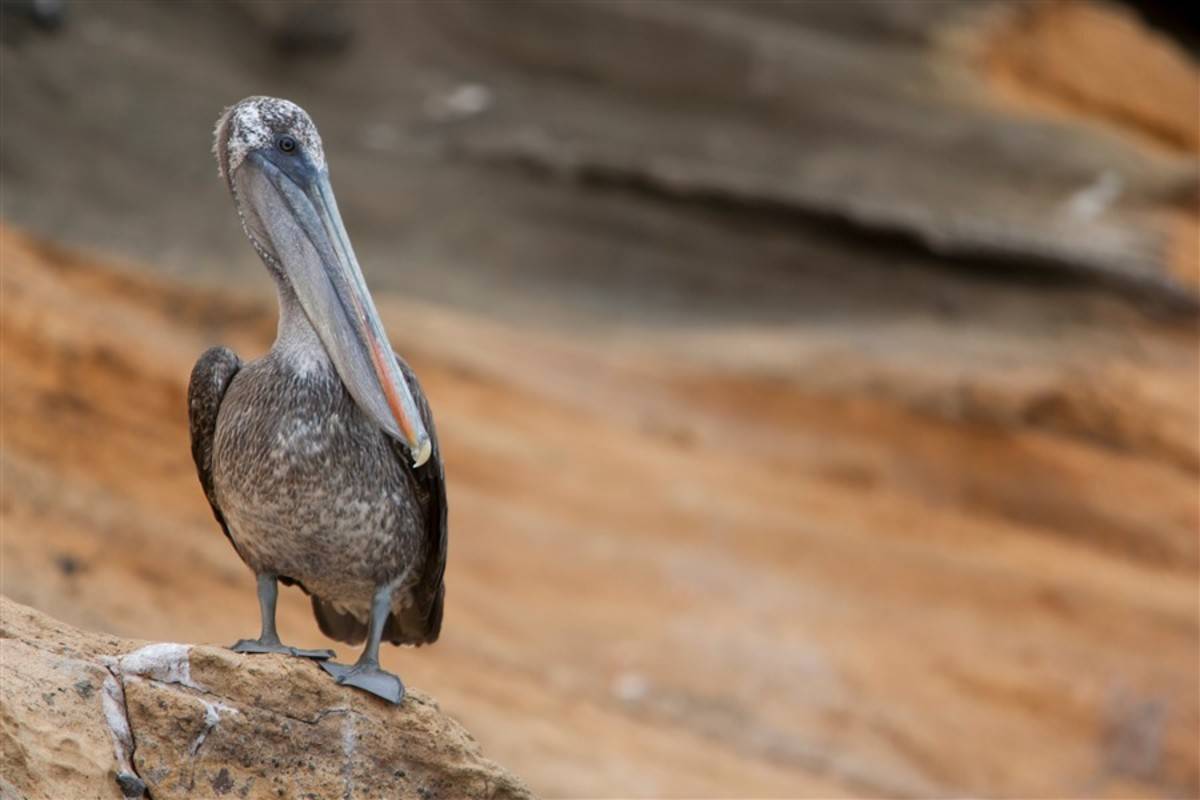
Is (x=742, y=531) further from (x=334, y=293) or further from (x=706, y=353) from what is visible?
(x=334, y=293)

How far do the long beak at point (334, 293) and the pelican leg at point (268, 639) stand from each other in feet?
2.01

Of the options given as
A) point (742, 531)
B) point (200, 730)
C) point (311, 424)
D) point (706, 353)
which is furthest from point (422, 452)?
point (706, 353)

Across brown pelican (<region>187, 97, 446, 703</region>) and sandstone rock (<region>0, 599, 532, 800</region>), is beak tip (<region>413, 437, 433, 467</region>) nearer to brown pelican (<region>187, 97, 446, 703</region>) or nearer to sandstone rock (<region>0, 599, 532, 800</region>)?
brown pelican (<region>187, 97, 446, 703</region>)

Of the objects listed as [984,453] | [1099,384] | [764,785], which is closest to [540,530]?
[764,785]

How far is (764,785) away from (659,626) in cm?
218

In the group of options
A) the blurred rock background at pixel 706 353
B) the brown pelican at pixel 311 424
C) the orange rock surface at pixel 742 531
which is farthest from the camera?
the blurred rock background at pixel 706 353

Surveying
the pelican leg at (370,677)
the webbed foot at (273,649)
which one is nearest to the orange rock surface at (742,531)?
the webbed foot at (273,649)

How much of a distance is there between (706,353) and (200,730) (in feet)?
39.8

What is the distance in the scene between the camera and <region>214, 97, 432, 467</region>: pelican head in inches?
190

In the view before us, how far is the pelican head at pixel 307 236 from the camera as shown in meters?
4.82

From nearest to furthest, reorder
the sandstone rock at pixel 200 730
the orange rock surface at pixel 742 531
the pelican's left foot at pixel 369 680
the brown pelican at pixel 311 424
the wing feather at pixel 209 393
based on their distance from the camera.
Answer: the sandstone rock at pixel 200 730, the pelican's left foot at pixel 369 680, the brown pelican at pixel 311 424, the wing feather at pixel 209 393, the orange rock surface at pixel 742 531

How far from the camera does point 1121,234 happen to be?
16.6 meters

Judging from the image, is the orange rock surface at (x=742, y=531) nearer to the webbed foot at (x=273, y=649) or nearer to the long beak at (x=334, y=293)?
the webbed foot at (x=273, y=649)

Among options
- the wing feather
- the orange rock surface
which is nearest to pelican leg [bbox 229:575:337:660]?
the wing feather
